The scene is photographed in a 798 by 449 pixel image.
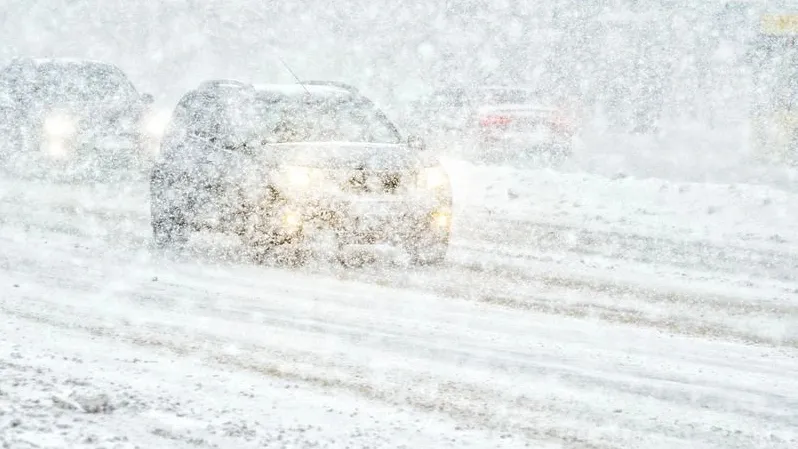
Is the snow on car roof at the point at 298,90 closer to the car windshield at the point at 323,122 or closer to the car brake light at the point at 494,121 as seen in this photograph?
the car windshield at the point at 323,122

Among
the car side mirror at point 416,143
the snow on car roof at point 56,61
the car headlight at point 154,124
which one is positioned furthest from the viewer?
the snow on car roof at point 56,61

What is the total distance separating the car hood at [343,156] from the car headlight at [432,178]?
77 mm

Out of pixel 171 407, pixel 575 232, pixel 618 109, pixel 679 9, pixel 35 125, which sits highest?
pixel 679 9

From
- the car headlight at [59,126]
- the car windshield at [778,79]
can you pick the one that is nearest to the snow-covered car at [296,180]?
the car headlight at [59,126]

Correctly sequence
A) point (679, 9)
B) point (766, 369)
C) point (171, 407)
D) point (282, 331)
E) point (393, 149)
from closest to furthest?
point (171, 407), point (766, 369), point (282, 331), point (393, 149), point (679, 9)

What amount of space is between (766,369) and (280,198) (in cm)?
466

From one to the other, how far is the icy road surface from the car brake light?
30.2 ft

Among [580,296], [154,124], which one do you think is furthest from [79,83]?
[580,296]

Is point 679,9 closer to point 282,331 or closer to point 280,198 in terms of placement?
point 280,198

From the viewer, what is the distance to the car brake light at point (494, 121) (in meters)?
21.2

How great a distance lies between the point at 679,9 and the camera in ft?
94.0

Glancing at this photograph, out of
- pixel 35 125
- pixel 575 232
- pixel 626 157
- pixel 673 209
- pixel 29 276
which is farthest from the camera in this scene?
pixel 626 157

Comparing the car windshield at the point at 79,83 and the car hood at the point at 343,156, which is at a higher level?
the car windshield at the point at 79,83

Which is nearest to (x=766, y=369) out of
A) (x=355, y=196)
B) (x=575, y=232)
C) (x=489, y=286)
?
(x=489, y=286)
